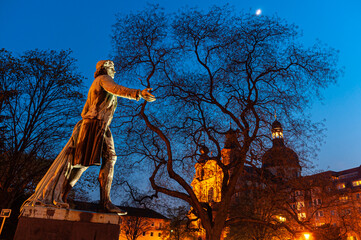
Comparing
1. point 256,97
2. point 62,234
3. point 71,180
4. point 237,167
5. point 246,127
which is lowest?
point 62,234

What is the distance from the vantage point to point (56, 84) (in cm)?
1573

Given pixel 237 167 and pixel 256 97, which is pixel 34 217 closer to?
pixel 237 167

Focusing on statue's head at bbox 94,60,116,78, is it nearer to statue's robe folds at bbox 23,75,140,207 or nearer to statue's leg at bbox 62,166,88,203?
statue's robe folds at bbox 23,75,140,207

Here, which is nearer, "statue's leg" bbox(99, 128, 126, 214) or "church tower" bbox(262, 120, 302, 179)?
"statue's leg" bbox(99, 128, 126, 214)

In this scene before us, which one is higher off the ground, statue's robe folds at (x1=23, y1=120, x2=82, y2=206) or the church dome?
the church dome

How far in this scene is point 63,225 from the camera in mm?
3826

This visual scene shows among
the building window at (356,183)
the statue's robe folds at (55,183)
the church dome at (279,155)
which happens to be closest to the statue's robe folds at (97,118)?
the statue's robe folds at (55,183)

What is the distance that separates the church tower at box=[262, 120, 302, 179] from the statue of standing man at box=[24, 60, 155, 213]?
10.4 meters

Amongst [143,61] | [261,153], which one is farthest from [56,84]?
[261,153]

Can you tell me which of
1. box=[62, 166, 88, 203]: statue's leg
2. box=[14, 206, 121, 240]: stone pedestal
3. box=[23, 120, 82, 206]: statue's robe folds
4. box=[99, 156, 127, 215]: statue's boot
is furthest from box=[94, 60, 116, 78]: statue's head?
box=[14, 206, 121, 240]: stone pedestal

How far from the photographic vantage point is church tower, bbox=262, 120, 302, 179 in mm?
13547

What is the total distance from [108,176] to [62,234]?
1.15m

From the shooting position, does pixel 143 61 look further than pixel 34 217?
Yes

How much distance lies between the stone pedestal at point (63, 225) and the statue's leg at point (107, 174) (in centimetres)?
31
